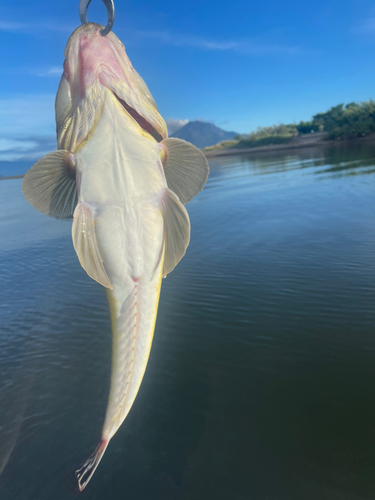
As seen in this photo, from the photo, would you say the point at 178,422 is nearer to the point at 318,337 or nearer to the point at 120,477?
the point at 120,477

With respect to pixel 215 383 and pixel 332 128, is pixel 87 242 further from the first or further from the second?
pixel 332 128

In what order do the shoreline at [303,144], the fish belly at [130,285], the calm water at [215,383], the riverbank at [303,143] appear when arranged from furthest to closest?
the riverbank at [303,143], the shoreline at [303,144], the calm water at [215,383], the fish belly at [130,285]

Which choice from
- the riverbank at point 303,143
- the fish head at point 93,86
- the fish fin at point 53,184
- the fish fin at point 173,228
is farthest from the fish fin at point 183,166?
the riverbank at point 303,143

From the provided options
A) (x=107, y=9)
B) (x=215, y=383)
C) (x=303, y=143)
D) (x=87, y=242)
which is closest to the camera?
(x=107, y=9)

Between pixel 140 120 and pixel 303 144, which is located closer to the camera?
pixel 140 120

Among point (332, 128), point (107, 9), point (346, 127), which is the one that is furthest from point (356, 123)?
point (107, 9)

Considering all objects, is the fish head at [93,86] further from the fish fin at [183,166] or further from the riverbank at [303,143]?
the riverbank at [303,143]
